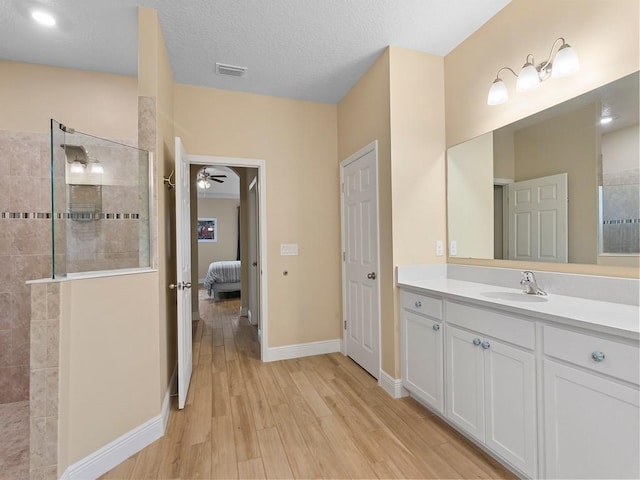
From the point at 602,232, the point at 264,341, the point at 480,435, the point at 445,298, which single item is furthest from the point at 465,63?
the point at 264,341

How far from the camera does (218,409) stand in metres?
2.26

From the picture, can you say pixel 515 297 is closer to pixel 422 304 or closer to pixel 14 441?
pixel 422 304

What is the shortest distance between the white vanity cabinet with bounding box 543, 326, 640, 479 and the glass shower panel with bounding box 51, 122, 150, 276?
92.6 inches

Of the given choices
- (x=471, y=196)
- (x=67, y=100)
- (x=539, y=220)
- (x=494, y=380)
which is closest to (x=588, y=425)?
(x=494, y=380)

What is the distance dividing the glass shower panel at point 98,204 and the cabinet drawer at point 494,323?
2039 mm

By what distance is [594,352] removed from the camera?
1197 mm

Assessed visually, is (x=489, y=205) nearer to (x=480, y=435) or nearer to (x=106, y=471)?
(x=480, y=435)

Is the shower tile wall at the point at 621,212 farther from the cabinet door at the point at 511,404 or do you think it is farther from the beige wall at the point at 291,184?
the beige wall at the point at 291,184

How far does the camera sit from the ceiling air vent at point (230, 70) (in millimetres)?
2666

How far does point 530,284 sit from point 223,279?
5.66 m

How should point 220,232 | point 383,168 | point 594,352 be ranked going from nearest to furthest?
point 594,352, point 383,168, point 220,232

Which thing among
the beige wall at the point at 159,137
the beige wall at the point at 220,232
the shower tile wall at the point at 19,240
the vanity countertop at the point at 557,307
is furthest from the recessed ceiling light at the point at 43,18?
the beige wall at the point at 220,232

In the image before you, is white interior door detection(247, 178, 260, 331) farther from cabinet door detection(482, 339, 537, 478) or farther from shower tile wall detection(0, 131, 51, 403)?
cabinet door detection(482, 339, 537, 478)

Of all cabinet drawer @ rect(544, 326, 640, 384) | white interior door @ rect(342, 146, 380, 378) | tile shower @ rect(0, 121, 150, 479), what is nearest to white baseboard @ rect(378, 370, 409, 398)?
white interior door @ rect(342, 146, 380, 378)
